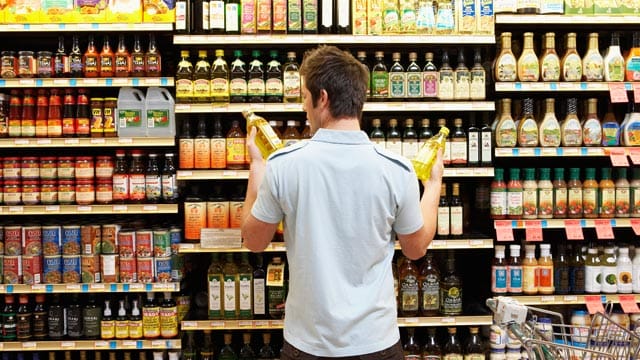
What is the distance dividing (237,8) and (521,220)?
6.06ft

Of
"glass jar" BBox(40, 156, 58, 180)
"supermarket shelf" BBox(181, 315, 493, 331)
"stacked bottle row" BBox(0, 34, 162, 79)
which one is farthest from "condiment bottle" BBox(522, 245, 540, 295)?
"glass jar" BBox(40, 156, 58, 180)

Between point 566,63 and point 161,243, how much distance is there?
2337 mm

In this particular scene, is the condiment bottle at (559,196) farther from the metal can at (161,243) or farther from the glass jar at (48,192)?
the glass jar at (48,192)

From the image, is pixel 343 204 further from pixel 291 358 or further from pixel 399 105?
pixel 399 105

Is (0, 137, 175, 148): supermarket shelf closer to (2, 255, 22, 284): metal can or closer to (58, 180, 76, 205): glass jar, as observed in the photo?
(58, 180, 76, 205): glass jar

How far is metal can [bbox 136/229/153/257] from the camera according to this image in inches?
139

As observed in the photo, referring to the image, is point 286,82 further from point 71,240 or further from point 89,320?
point 89,320

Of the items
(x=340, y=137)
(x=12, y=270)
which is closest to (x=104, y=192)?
(x=12, y=270)

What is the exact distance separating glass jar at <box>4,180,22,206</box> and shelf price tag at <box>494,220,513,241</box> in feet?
8.29

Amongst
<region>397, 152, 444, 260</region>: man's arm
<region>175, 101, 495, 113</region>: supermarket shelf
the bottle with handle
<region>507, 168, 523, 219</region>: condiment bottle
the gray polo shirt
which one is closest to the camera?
the gray polo shirt

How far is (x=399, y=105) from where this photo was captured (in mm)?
3436

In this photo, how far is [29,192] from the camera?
3549 millimetres

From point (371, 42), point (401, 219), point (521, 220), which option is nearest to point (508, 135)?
point (521, 220)

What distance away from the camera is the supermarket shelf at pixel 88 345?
3.49m
